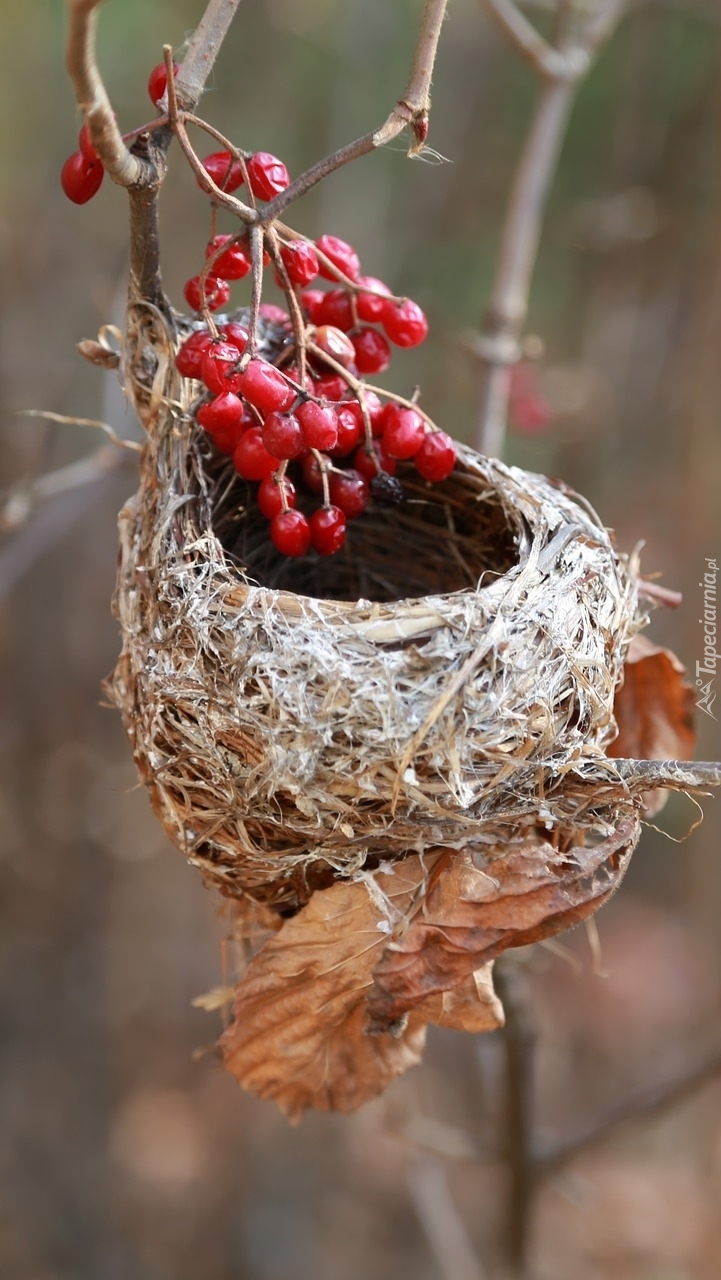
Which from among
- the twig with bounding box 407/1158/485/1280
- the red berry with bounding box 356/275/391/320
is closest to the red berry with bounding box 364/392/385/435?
the red berry with bounding box 356/275/391/320

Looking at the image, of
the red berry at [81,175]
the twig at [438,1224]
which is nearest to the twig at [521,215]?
the red berry at [81,175]

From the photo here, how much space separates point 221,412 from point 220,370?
0.05m

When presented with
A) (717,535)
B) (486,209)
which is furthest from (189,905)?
(486,209)

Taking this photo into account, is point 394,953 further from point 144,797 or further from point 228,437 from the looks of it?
point 144,797

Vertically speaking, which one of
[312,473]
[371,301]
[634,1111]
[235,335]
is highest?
[371,301]

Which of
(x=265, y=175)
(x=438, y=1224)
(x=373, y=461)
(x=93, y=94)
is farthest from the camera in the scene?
(x=438, y=1224)

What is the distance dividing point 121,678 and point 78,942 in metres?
2.99

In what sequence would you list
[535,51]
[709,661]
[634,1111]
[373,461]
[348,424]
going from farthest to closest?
[634,1111] → [535,51] → [709,661] → [373,461] → [348,424]

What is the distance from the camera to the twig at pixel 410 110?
104 cm

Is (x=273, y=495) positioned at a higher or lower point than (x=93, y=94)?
lower

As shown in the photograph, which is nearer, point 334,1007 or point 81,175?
point 81,175

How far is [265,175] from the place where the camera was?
1.15m

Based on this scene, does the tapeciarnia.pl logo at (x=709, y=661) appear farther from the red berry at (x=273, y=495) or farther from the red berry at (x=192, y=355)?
the red berry at (x=192, y=355)

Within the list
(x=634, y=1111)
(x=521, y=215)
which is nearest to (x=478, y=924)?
(x=634, y=1111)
